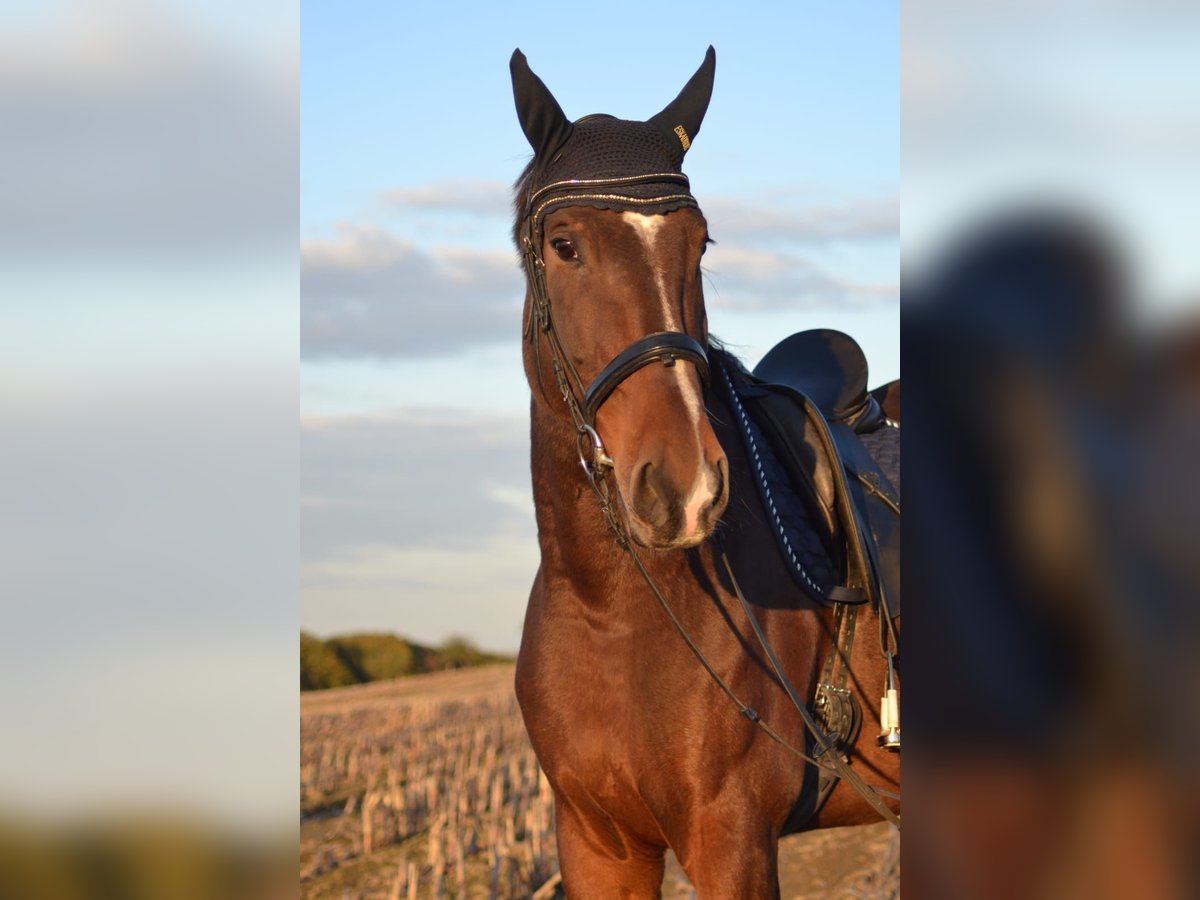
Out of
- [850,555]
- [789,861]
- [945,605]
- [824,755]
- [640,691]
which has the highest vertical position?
[945,605]

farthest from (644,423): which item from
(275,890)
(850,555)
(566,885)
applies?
(275,890)

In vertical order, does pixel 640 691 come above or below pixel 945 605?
below

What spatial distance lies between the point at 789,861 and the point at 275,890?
36.7 feet

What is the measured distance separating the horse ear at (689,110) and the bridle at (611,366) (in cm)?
37

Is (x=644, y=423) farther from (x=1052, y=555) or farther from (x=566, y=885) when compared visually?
(x=1052, y=555)

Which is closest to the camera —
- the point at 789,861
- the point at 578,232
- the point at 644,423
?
the point at 644,423

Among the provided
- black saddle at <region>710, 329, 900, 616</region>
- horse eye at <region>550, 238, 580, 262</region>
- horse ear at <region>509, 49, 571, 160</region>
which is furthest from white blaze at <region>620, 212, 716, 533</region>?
black saddle at <region>710, 329, 900, 616</region>

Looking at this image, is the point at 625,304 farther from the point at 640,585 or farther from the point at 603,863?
the point at 603,863

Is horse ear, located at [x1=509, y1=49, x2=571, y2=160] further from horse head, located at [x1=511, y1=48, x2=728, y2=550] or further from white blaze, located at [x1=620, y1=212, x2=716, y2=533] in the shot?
white blaze, located at [x1=620, y1=212, x2=716, y2=533]

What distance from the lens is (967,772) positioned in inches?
21.2

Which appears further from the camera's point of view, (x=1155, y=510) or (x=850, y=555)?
(x=850, y=555)

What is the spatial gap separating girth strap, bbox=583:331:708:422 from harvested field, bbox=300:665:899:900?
178 inches

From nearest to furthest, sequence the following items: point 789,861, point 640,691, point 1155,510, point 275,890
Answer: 1. point 1155,510
2. point 275,890
3. point 640,691
4. point 789,861

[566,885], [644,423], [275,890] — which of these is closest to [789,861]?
[566,885]
